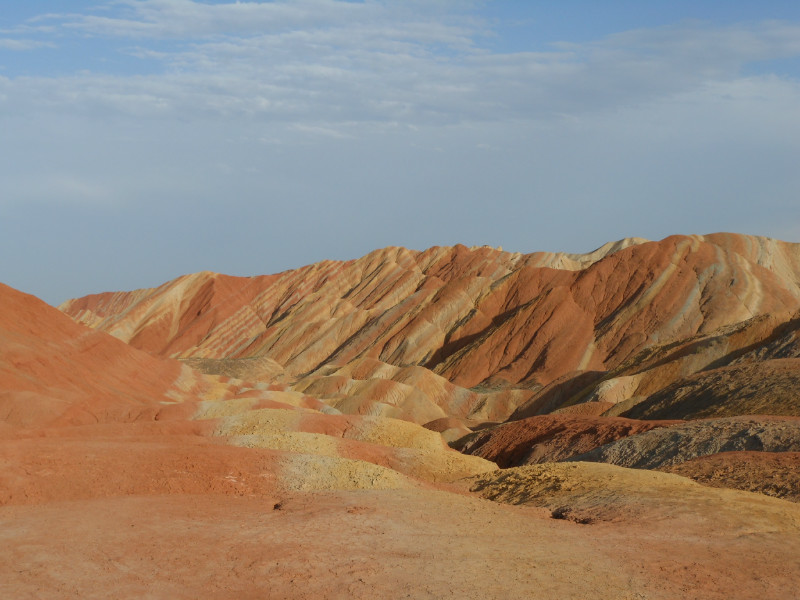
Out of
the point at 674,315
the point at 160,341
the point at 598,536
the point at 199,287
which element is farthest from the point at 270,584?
the point at 199,287

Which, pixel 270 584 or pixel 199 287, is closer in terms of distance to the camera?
pixel 270 584

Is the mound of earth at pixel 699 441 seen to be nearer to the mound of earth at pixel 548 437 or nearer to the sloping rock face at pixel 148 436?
the mound of earth at pixel 548 437

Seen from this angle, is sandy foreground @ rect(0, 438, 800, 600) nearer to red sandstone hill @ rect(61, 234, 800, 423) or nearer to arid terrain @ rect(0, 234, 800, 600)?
arid terrain @ rect(0, 234, 800, 600)

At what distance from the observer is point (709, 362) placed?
54844mm

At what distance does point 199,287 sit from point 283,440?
115 meters

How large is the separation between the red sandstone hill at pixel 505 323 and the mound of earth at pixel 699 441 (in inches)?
664

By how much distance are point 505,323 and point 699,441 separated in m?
61.9

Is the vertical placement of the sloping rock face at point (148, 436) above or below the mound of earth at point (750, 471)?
above

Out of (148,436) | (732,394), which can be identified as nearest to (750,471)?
(732,394)

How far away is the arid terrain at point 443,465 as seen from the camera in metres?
15.8

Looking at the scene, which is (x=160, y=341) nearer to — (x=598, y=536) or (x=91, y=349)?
(x=91, y=349)

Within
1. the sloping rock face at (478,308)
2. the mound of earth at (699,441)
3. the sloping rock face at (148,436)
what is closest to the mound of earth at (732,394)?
the mound of earth at (699,441)

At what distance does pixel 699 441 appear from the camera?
30.6 metres

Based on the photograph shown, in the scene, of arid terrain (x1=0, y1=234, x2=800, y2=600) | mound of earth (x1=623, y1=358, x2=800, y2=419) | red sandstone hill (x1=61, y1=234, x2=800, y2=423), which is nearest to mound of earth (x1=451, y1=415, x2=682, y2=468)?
arid terrain (x1=0, y1=234, x2=800, y2=600)
